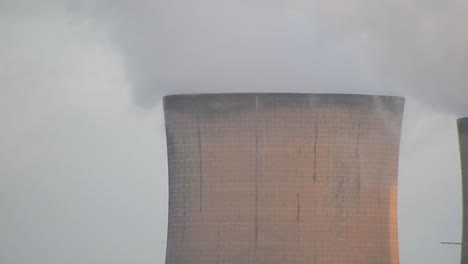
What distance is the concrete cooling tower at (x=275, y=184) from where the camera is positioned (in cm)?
2480

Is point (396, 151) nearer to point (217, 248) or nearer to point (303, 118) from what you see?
point (303, 118)

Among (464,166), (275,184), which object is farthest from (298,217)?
(464,166)

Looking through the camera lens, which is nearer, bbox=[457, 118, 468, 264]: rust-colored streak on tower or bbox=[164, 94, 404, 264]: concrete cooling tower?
bbox=[164, 94, 404, 264]: concrete cooling tower

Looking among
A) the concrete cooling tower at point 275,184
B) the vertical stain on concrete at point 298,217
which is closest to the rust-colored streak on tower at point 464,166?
the concrete cooling tower at point 275,184

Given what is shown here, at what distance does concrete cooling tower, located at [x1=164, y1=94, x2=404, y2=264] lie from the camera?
24.8 m

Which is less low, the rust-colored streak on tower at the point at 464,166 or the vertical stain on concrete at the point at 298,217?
the rust-colored streak on tower at the point at 464,166

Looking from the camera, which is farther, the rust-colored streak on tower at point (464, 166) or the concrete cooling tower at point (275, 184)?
the rust-colored streak on tower at point (464, 166)

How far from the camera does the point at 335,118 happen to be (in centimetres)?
2492

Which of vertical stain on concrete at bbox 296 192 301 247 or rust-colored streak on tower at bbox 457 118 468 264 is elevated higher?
rust-colored streak on tower at bbox 457 118 468 264

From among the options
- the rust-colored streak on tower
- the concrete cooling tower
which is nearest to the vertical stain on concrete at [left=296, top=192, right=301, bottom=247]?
the concrete cooling tower

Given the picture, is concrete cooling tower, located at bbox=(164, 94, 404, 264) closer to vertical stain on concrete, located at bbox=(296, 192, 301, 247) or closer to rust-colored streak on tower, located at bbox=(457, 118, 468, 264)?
vertical stain on concrete, located at bbox=(296, 192, 301, 247)

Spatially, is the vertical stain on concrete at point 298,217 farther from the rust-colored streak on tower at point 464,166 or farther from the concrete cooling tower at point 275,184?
the rust-colored streak on tower at point 464,166

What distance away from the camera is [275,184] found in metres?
24.9

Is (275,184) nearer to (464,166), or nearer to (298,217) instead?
(298,217)
